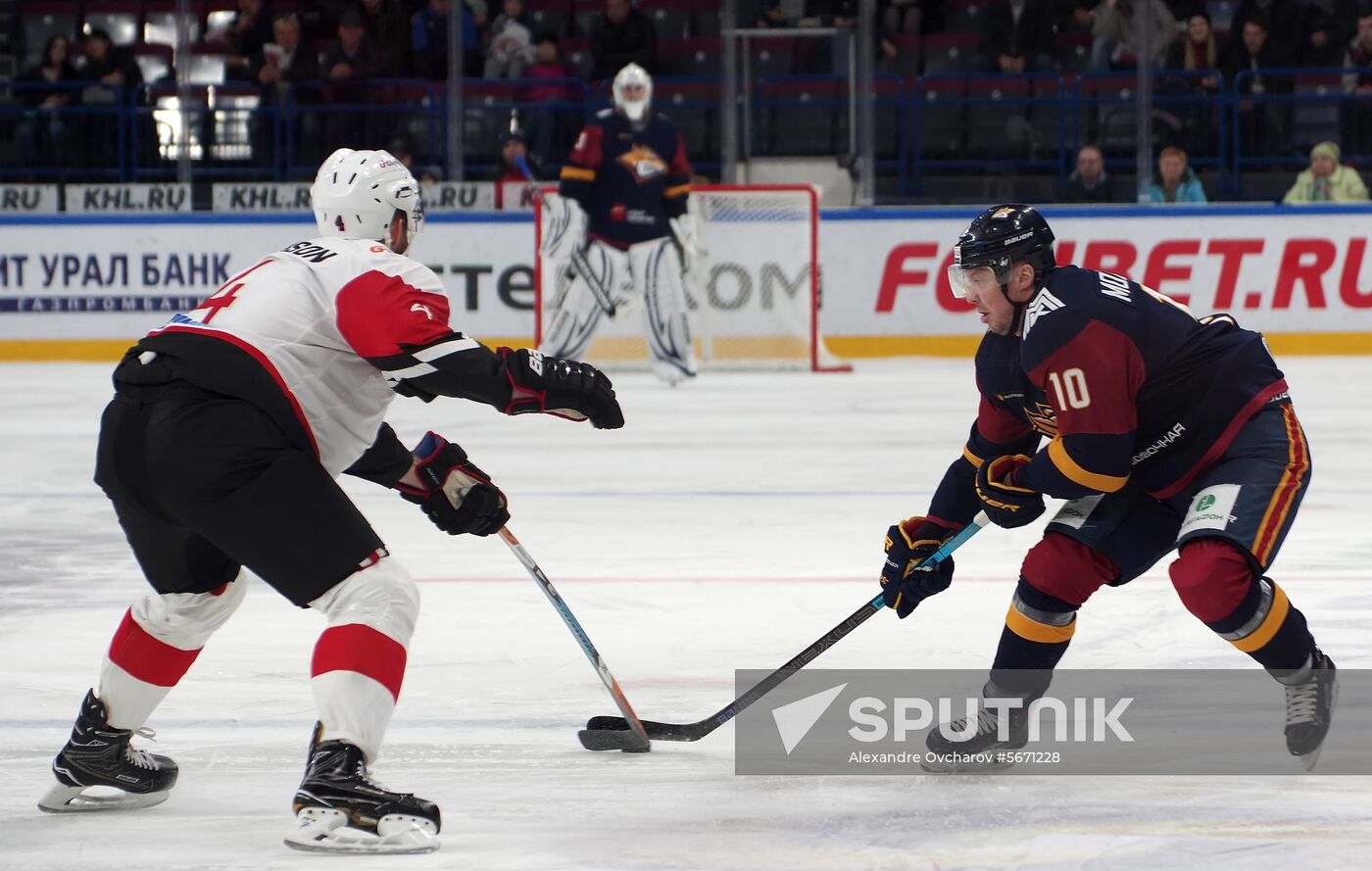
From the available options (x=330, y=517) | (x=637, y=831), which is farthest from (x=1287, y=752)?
(x=330, y=517)

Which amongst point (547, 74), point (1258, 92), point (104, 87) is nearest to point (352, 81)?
point (547, 74)

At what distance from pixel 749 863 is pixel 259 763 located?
3.40ft

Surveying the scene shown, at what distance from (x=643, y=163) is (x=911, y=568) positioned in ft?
24.2

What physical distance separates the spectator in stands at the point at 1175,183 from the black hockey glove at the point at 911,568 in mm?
8769

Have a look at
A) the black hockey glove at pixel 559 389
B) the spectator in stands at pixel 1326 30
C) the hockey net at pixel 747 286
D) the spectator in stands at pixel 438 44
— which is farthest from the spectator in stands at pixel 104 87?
the black hockey glove at pixel 559 389

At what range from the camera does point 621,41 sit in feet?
42.7

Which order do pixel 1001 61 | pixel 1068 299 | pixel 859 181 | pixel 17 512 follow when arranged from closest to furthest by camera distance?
pixel 1068 299
pixel 17 512
pixel 859 181
pixel 1001 61

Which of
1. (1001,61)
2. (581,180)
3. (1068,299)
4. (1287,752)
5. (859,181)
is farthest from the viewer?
(1001,61)

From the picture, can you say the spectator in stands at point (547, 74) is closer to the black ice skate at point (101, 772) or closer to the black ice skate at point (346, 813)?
the black ice skate at point (101, 772)

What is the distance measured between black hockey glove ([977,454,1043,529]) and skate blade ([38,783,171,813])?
1449 mm

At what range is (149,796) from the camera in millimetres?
3205

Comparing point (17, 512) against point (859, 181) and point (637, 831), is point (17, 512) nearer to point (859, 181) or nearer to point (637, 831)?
point (637, 831)

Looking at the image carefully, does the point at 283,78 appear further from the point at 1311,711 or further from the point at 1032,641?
the point at 1311,711

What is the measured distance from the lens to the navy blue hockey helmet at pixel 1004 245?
10.5 ft
